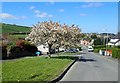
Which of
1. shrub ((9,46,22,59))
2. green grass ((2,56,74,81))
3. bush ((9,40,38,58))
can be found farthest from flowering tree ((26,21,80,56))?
green grass ((2,56,74,81))

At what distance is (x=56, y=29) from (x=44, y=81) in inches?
1186

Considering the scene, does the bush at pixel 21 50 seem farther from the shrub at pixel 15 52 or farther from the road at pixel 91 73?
the road at pixel 91 73

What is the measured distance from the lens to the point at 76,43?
49469 millimetres

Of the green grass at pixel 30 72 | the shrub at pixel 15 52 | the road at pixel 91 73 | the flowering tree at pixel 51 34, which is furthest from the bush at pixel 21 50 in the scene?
the green grass at pixel 30 72

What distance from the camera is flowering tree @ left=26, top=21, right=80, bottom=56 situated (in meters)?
44.5

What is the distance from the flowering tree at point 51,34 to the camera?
146ft

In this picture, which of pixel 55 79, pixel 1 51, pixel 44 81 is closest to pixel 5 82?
pixel 44 81

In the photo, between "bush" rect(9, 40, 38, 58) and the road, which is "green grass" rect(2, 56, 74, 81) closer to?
the road

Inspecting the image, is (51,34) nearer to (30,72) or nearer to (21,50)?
(21,50)

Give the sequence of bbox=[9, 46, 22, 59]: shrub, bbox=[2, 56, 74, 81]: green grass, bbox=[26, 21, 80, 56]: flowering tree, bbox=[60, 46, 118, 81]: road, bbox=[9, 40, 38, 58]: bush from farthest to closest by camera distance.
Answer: bbox=[9, 40, 38, 58]: bush
bbox=[9, 46, 22, 59]: shrub
bbox=[26, 21, 80, 56]: flowering tree
bbox=[60, 46, 118, 81]: road
bbox=[2, 56, 74, 81]: green grass

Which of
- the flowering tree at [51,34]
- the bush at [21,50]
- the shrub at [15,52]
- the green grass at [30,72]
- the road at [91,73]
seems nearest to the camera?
the green grass at [30,72]

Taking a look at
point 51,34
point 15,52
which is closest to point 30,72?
point 51,34

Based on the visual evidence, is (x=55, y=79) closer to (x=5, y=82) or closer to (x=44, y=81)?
(x=44, y=81)

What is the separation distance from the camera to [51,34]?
146 feet
